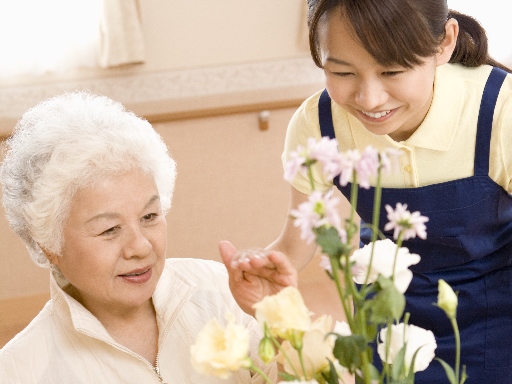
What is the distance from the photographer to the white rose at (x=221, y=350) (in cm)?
67

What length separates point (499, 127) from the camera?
1.41 m

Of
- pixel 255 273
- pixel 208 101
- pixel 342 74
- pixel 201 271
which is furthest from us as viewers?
pixel 208 101

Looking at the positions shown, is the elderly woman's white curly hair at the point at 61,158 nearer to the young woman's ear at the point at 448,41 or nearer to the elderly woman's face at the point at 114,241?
the elderly woman's face at the point at 114,241

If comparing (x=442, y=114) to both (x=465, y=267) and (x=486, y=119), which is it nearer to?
(x=486, y=119)

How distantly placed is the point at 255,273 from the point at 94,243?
461mm

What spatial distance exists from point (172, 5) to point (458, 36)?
2.21 m

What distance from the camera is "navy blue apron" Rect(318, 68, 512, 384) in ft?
4.95

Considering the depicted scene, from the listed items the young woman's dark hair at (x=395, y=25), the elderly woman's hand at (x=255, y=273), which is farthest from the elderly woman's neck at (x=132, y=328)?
the young woman's dark hair at (x=395, y=25)

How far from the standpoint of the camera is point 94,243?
150 cm

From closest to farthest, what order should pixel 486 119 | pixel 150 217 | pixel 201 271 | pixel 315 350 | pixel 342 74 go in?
pixel 315 350
pixel 342 74
pixel 486 119
pixel 150 217
pixel 201 271

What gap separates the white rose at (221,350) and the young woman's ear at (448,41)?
2.83 ft

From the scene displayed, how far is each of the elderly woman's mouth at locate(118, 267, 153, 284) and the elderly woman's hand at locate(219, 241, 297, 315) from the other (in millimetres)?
290

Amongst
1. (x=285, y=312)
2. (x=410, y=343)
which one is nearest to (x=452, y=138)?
(x=410, y=343)

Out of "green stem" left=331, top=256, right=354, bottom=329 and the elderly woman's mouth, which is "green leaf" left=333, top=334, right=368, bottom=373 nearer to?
"green stem" left=331, top=256, right=354, bottom=329
